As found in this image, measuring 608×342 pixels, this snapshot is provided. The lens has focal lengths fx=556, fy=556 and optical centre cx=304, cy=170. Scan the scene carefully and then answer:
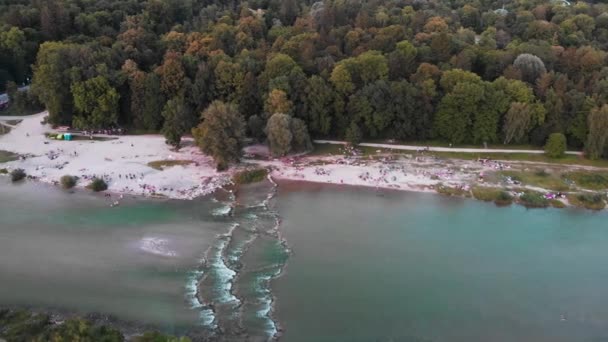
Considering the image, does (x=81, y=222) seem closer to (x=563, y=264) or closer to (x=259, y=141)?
(x=259, y=141)

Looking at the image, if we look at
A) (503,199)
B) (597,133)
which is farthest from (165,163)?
(597,133)

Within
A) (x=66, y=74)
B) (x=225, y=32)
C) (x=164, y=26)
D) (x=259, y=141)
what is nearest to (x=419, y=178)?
(x=259, y=141)

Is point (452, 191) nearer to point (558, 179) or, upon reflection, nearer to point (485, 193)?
point (485, 193)

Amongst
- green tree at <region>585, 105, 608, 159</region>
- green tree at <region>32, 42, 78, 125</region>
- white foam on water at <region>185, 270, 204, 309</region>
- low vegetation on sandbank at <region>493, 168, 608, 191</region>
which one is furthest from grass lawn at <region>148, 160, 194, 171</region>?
green tree at <region>585, 105, 608, 159</region>

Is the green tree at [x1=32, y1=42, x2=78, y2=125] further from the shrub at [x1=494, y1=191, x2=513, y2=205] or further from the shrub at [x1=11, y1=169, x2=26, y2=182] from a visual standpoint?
the shrub at [x1=494, y1=191, x2=513, y2=205]

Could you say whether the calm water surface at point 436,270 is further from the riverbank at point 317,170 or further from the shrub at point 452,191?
the riverbank at point 317,170

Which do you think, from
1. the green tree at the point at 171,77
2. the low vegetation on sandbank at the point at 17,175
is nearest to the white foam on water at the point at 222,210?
the green tree at the point at 171,77
